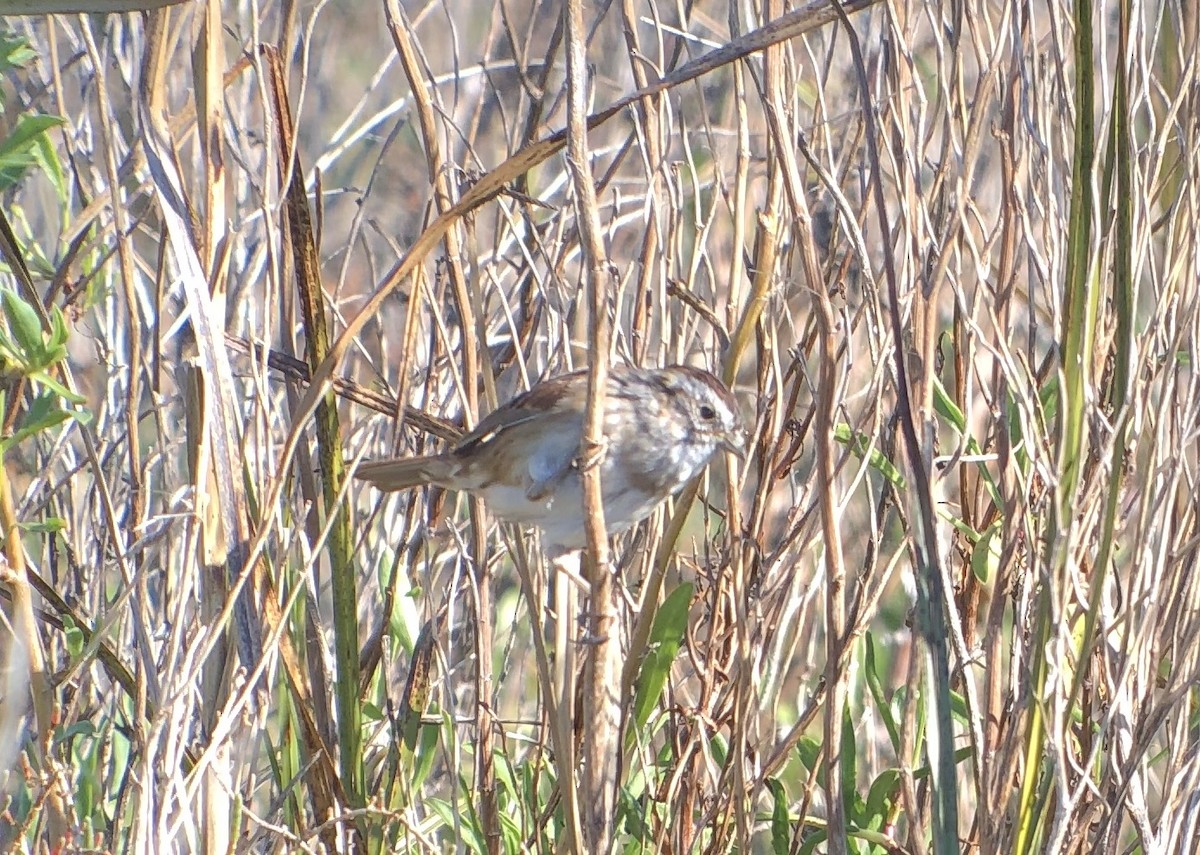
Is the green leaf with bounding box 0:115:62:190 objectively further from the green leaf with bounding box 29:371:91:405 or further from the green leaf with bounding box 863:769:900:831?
the green leaf with bounding box 863:769:900:831

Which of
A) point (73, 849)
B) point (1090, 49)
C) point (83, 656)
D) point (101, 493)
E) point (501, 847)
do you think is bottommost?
point (501, 847)

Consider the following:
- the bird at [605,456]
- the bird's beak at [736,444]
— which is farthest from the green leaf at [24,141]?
the bird's beak at [736,444]

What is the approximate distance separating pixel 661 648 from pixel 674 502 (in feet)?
2.42

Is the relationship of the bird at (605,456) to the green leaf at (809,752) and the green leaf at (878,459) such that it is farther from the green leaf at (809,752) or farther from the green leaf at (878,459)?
the green leaf at (809,752)

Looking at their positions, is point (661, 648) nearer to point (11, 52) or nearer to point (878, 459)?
point (878, 459)

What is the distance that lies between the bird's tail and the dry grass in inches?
4.4

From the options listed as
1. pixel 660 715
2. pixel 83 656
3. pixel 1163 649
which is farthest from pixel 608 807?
pixel 1163 649

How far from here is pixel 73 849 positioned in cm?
204

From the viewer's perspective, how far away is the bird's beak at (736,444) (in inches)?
101

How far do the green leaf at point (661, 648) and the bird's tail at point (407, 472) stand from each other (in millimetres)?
519

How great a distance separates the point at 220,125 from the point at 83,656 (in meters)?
0.73

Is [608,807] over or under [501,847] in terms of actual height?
over

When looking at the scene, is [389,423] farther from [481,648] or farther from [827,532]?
[827,532]

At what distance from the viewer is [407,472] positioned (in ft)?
8.43
